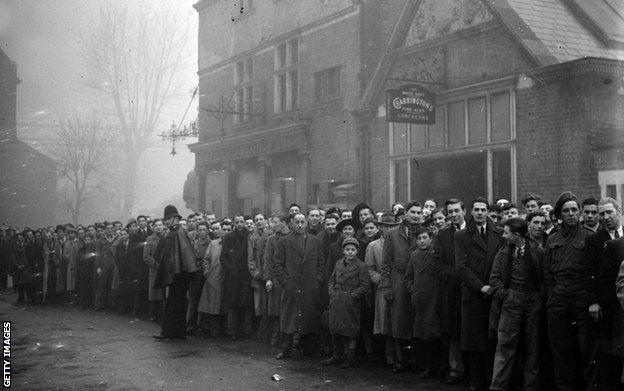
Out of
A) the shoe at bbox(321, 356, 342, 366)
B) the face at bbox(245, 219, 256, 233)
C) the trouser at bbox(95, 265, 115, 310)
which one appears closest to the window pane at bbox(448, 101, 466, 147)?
the face at bbox(245, 219, 256, 233)

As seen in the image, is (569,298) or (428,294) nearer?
(569,298)

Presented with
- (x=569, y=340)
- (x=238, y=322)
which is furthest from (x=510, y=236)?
(x=238, y=322)

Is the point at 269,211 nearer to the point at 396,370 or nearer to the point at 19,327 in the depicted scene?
the point at 19,327

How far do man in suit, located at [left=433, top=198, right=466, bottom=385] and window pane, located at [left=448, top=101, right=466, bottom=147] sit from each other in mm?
6217

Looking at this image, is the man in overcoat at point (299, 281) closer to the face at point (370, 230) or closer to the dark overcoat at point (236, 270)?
the face at point (370, 230)

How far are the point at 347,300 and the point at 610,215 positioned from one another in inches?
147

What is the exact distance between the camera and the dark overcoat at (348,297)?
29.2ft

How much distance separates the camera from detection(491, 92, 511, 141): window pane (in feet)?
43.2

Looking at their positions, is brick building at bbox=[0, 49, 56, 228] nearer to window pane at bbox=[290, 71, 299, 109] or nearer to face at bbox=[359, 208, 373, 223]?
window pane at bbox=[290, 71, 299, 109]

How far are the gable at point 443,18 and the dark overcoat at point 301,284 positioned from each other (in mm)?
6376

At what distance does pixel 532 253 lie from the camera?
7070 mm

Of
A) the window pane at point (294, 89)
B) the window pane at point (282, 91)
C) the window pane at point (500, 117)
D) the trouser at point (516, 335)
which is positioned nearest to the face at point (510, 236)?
the trouser at point (516, 335)

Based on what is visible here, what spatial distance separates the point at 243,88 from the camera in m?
23.6

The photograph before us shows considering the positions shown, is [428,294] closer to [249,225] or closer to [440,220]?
[440,220]
